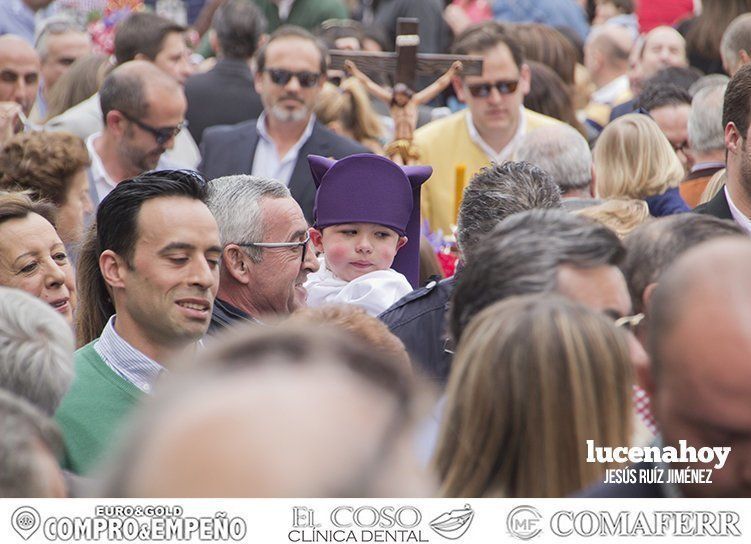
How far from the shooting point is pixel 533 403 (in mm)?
2291

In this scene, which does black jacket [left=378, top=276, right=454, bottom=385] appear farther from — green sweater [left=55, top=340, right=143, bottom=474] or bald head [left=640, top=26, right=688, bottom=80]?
bald head [left=640, top=26, right=688, bottom=80]

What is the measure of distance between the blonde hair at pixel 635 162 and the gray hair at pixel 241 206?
A: 1546 millimetres

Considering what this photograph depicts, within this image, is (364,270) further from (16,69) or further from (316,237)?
(16,69)

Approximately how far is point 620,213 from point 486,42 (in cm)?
220

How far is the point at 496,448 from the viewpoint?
2322mm

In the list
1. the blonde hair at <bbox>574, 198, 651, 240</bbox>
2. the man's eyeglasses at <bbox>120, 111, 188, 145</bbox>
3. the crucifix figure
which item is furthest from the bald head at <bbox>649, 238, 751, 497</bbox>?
the man's eyeglasses at <bbox>120, 111, 188, 145</bbox>

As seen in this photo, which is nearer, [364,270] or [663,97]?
[364,270]

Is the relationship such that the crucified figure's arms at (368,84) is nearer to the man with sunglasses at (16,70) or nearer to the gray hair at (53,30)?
the man with sunglasses at (16,70)

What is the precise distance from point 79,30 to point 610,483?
7.86m

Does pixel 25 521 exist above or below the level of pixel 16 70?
below

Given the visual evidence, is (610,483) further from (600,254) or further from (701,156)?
(701,156)

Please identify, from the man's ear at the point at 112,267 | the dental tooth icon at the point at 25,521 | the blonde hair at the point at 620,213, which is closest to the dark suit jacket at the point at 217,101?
the blonde hair at the point at 620,213

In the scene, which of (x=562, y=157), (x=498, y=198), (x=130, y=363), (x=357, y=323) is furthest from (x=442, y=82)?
(x=357, y=323)

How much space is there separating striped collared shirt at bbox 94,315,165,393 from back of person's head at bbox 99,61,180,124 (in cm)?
273
